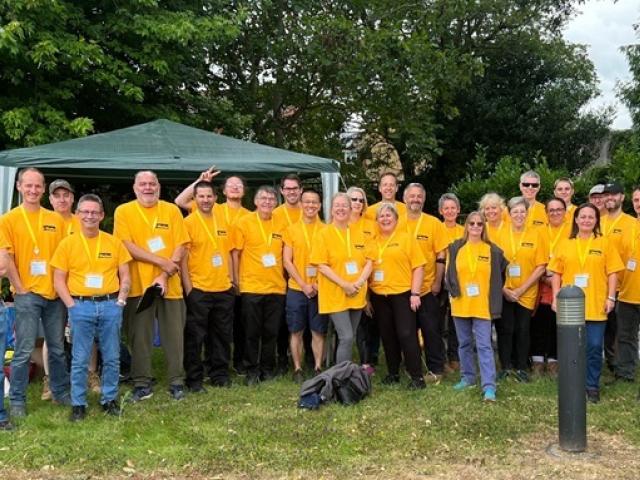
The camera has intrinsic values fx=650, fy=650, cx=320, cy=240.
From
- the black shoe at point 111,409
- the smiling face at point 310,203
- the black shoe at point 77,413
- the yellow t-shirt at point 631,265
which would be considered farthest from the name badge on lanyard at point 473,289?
the black shoe at point 77,413

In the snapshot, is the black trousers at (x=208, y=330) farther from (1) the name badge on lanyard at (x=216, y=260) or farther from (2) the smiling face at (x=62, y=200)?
(2) the smiling face at (x=62, y=200)

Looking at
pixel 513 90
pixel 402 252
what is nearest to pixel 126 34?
pixel 402 252

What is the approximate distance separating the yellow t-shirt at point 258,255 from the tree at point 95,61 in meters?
3.55

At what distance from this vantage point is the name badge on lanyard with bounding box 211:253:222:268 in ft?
19.0

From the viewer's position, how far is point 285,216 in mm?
6238

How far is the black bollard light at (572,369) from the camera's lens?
4.16m

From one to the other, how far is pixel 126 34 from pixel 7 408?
617 centimetres

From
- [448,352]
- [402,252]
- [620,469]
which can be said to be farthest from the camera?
[448,352]

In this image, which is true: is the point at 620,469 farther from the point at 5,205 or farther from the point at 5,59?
the point at 5,59

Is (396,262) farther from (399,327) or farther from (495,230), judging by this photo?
(495,230)

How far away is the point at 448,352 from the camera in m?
6.71

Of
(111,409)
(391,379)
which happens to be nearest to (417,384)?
(391,379)

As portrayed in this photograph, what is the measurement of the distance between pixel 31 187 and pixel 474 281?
358 centimetres

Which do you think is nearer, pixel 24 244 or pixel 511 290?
pixel 24 244
